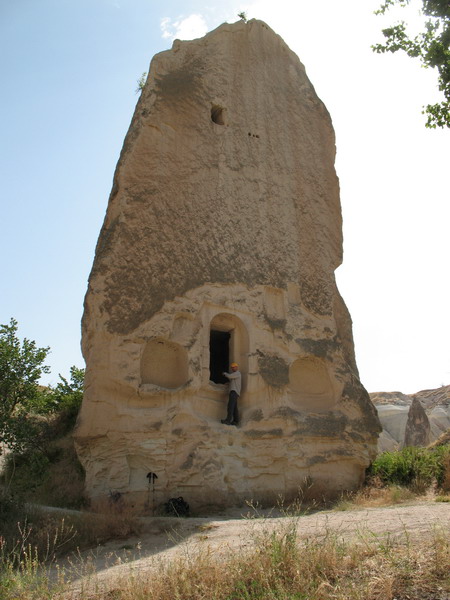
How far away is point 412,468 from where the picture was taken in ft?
32.0

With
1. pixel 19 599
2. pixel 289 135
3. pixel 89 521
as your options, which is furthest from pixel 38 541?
pixel 289 135

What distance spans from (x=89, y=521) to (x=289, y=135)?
329 inches

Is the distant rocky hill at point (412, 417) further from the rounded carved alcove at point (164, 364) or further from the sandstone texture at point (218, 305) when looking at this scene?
the rounded carved alcove at point (164, 364)

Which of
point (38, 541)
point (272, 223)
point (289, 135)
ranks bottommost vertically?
point (38, 541)

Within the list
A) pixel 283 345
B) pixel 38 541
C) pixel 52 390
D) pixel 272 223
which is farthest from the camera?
pixel 52 390

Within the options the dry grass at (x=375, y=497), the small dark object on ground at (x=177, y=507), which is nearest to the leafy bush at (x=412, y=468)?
the dry grass at (x=375, y=497)

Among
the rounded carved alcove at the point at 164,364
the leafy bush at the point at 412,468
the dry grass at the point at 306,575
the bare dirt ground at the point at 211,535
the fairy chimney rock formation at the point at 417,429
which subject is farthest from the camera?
the fairy chimney rock formation at the point at 417,429

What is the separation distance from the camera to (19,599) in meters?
4.08

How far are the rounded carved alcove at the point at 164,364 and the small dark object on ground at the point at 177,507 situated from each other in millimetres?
1733

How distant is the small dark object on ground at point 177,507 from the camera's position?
7.37m

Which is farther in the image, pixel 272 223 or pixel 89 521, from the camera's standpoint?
pixel 272 223

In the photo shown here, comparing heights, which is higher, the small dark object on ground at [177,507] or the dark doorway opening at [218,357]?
the dark doorway opening at [218,357]

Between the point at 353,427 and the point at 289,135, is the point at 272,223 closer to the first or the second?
the point at 289,135

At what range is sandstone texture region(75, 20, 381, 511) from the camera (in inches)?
314
